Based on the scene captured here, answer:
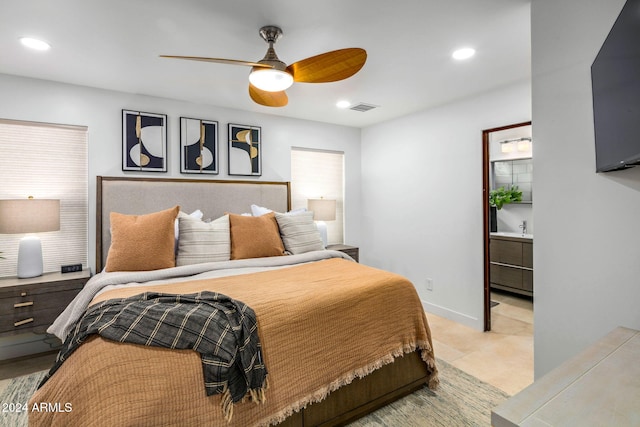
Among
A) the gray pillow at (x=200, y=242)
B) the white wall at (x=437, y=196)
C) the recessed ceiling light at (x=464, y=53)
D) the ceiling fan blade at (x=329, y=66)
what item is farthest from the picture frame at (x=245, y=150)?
the recessed ceiling light at (x=464, y=53)

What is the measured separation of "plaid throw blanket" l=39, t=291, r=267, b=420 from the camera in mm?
1331

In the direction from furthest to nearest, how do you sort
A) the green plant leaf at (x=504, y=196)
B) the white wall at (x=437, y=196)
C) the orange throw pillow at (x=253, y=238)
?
the green plant leaf at (x=504, y=196) < the white wall at (x=437, y=196) < the orange throw pillow at (x=253, y=238)

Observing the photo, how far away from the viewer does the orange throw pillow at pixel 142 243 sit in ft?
7.97

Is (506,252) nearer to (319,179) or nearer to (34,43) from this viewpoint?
(319,179)

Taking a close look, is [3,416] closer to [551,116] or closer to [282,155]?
[282,155]

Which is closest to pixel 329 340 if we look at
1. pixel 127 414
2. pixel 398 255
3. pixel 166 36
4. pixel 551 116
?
pixel 127 414

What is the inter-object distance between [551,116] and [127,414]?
2.33 metres

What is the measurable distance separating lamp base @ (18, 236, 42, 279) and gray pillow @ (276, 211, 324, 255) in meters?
2.06

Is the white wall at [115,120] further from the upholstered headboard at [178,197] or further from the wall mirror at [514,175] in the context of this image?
the wall mirror at [514,175]

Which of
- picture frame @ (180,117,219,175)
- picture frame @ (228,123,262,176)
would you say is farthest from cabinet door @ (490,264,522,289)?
picture frame @ (180,117,219,175)

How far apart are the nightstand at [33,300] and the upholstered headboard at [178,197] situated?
41 centimetres

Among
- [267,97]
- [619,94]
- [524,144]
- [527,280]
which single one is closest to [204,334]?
[267,97]

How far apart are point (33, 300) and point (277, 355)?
7.33 feet

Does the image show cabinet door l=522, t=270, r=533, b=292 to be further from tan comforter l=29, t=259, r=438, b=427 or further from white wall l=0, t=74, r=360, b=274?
white wall l=0, t=74, r=360, b=274
